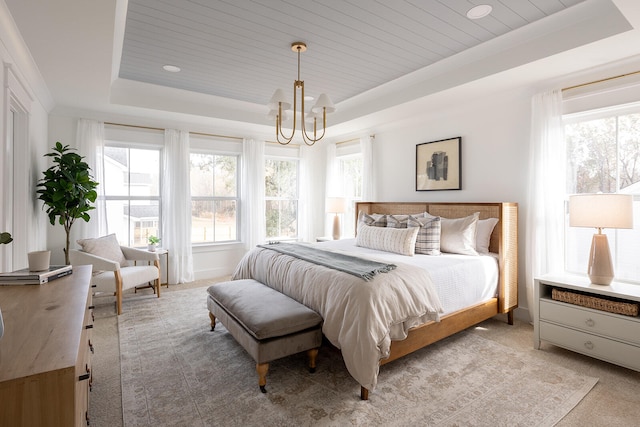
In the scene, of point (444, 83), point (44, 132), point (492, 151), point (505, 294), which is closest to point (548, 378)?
point (505, 294)

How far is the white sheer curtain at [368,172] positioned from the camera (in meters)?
5.26

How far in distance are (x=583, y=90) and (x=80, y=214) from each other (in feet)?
17.4

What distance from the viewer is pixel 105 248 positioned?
4059mm

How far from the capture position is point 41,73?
3.08m

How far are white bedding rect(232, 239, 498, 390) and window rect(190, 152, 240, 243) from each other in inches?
99.5

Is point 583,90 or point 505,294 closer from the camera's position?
point 583,90

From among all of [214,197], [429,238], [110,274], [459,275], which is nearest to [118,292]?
[110,274]

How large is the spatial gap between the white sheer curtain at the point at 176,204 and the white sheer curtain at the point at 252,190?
3.05 ft

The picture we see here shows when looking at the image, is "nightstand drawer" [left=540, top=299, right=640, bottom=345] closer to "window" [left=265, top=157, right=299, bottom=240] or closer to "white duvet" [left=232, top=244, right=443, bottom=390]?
"white duvet" [left=232, top=244, right=443, bottom=390]

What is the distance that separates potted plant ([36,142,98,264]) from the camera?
3.48 meters

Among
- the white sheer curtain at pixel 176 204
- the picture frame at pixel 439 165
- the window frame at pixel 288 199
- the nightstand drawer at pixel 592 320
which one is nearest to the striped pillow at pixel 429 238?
the picture frame at pixel 439 165

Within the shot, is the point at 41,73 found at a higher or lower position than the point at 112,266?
higher

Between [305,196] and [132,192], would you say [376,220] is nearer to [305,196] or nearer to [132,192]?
[305,196]

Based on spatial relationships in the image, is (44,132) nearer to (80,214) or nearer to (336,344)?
(80,214)
